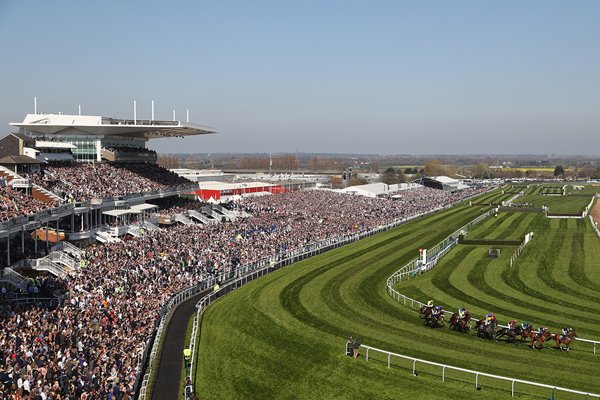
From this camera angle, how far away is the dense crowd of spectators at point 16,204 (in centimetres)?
2542

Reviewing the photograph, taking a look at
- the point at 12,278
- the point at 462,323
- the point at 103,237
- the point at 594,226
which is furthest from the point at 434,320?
the point at 594,226

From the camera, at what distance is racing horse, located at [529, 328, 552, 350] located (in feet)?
64.2

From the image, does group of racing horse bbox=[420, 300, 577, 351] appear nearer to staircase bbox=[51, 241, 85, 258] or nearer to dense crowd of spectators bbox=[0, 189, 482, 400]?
dense crowd of spectators bbox=[0, 189, 482, 400]

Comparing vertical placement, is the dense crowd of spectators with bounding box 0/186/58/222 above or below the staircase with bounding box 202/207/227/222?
above

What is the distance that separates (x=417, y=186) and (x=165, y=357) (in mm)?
88880

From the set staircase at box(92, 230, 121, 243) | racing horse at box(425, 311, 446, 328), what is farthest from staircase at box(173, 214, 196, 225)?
racing horse at box(425, 311, 446, 328)

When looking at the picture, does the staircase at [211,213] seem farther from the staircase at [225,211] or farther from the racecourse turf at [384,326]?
the racecourse turf at [384,326]

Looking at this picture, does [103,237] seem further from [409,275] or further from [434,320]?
[434,320]

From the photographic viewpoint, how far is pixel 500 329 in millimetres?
21031

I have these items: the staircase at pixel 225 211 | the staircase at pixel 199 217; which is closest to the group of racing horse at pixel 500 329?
the staircase at pixel 199 217

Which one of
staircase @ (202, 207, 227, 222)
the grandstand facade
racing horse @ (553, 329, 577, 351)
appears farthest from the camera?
staircase @ (202, 207, 227, 222)

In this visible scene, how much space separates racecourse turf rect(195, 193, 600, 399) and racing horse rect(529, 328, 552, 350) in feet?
1.06

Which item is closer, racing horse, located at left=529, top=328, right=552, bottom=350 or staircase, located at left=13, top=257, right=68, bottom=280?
racing horse, located at left=529, top=328, right=552, bottom=350

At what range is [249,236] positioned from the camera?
40.4 metres
